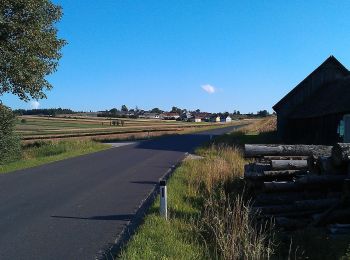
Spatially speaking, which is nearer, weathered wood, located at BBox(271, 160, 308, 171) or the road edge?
the road edge

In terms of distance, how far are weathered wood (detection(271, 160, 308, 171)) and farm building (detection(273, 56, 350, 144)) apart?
15.1 m

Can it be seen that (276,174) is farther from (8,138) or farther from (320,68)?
(320,68)

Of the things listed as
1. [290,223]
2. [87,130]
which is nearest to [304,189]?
[290,223]

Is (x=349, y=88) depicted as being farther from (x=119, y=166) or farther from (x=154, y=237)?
(x=154, y=237)

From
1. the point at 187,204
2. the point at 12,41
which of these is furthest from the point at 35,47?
the point at 187,204

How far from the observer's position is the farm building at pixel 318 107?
2852 centimetres

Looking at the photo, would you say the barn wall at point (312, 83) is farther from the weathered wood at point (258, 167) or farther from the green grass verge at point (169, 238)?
the green grass verge at point (169, 238)

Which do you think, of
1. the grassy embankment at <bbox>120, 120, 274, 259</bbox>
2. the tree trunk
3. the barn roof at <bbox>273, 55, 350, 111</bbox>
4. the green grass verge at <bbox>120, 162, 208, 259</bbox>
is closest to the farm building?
the barn roof at <bbox>273, 55, 350, 111</bbox>

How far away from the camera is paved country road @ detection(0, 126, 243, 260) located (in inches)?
286

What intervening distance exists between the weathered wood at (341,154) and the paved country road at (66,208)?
14.2 ft

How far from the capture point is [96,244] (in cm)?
740

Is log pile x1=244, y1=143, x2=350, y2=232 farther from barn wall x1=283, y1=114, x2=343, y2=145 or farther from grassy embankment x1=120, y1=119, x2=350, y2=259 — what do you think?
barn wall x1=283, y1=114, x2=343, y2=145

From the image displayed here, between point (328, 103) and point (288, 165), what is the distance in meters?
21.1

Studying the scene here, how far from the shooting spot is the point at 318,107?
3319cm
